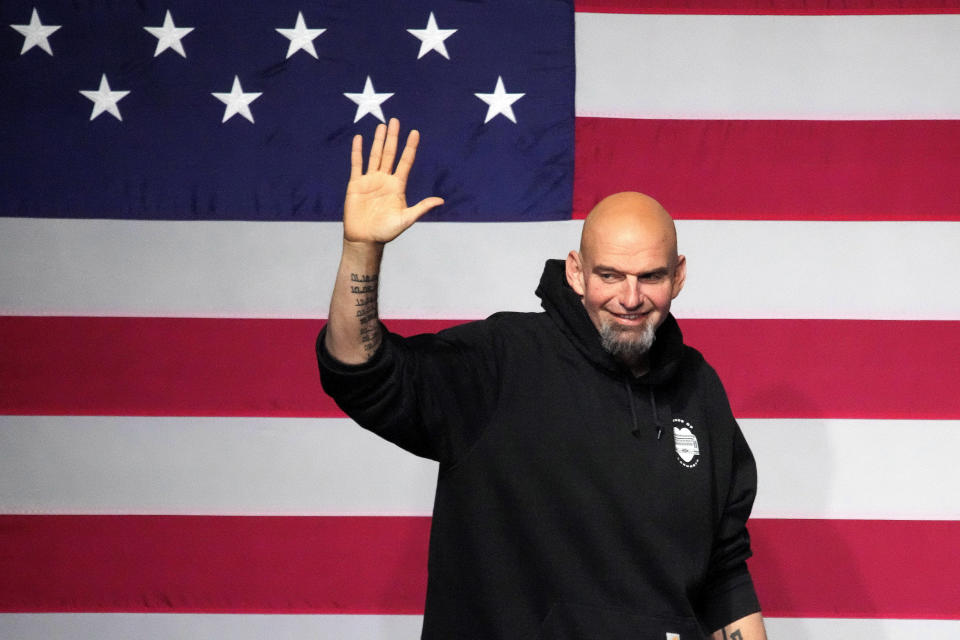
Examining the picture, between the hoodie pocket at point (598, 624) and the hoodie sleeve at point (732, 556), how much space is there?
208 millimetres

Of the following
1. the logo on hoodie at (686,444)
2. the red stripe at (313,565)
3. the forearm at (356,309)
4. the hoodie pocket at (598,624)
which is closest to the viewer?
the forearm at (356,309)

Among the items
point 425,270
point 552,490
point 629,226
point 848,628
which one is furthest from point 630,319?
point 848,628

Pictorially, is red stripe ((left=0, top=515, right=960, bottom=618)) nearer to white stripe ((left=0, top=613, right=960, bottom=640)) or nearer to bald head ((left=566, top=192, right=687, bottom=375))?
white stripe ((left=0, top=613, right=960, bottom=640))

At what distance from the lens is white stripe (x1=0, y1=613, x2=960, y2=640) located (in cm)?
230

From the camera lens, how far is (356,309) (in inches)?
49.4

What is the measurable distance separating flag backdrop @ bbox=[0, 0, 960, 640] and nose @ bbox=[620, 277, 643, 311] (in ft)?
2.79

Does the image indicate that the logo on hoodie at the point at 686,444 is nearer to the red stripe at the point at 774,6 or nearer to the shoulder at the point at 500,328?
the shoulder at the point at 500,328

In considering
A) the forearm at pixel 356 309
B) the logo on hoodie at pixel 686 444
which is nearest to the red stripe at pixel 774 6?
the logo on hoodie at pixel 686 444

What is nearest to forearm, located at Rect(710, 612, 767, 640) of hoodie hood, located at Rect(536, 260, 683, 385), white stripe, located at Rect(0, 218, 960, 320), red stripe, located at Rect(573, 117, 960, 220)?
hoodie hood, located at Rect(536, 260, 683, 385)

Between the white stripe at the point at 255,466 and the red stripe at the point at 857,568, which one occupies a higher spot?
the white stripe at the point at 255,466

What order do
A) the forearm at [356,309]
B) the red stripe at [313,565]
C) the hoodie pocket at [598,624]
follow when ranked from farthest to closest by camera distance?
the red stripe at [313,565] → the hoodie pocket at [598,624] → the forearm at [356,309]

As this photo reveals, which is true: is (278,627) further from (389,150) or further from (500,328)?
(389,150)

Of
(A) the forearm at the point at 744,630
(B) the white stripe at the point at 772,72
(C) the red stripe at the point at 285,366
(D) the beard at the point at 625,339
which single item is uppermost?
(B) the white stripe at the point at 772,72

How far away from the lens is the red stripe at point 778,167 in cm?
233
